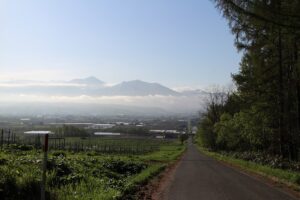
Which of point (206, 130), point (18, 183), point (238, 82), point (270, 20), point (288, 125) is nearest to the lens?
point (18, 183)

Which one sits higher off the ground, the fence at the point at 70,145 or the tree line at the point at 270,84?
the tree line at the point at 270,84

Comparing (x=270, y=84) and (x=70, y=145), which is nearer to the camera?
(x=270, y=84)

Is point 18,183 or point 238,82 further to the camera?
point 238,82

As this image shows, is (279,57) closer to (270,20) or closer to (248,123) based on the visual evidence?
(248,123)

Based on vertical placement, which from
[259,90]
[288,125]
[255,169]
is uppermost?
[259,90]

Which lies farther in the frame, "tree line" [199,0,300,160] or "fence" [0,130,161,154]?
"fence" [0,130,161,154]

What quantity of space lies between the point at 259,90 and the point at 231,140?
85.8 ft

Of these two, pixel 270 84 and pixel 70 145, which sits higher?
pixel 270 84

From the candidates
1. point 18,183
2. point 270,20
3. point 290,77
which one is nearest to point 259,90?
point 290,77

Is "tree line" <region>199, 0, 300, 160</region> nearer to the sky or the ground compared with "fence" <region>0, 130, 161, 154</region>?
nearer to the sky

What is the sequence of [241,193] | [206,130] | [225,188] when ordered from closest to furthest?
1. [241,193]
2. [225,188]
3. [206,130]

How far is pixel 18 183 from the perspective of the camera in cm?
1120

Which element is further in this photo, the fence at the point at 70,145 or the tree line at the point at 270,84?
the fence at the point at 70,145

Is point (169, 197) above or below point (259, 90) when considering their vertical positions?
below
